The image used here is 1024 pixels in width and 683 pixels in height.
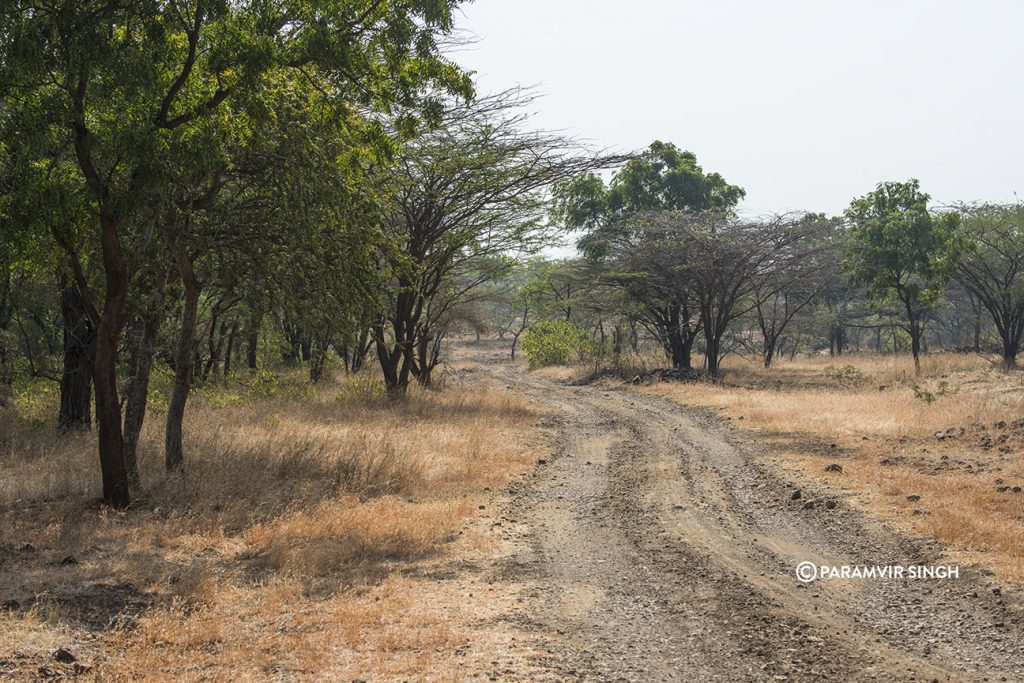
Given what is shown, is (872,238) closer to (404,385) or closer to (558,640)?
(404,385)

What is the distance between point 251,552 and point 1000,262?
35.8 metres

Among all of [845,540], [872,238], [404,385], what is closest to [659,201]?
[872,238]

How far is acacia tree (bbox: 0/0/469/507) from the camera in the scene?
8203mm

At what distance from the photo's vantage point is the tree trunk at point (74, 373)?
14406mm

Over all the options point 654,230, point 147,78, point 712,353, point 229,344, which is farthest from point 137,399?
point 712,353

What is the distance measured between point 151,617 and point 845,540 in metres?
6.56

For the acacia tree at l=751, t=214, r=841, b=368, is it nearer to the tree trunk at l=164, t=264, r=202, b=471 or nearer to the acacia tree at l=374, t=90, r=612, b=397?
the acacia tree at l=374, t=90, r=612, b=397

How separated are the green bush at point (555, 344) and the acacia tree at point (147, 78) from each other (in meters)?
30.4

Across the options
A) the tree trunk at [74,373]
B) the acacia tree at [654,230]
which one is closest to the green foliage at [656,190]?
the acacia tree at [654,230]

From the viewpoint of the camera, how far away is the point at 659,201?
148 ft

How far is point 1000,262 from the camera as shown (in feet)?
114

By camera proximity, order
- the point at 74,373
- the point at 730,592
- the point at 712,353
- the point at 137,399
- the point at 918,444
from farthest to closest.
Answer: the point at 712,353 < the point at 74,373 < the point at 918,444 < the point at 137,399 < the point at 730,592

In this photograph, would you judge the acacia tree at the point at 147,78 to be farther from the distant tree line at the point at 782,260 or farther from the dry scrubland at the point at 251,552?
the distant tree line at the point at 782,260

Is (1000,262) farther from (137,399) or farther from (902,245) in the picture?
(137,399)
